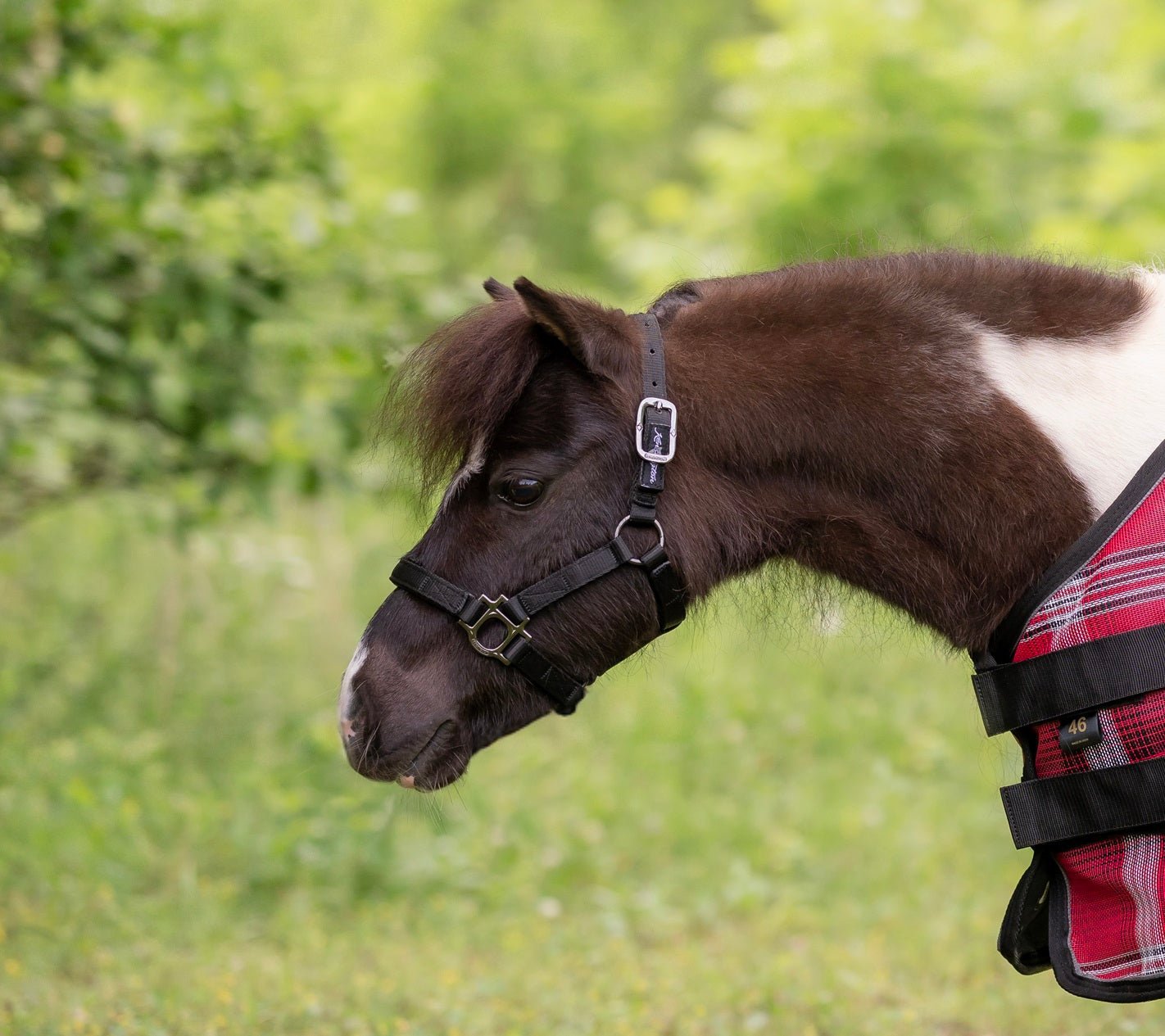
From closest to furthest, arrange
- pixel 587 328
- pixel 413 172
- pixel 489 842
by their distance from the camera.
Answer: pixel 587 328, pixel 489 842, pixel 413 172

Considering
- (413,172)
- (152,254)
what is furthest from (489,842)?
(413,172)

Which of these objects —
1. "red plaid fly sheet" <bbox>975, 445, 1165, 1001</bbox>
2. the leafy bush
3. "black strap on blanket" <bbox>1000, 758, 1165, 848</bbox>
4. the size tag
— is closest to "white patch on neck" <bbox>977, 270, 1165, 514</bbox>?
"red plaid fly sheet" <bbox>975, 445, 1165, 1001</bbox>

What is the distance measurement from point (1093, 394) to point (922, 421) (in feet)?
1.12

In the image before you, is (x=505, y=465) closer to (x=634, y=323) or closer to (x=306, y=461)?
(x=634, y=323)

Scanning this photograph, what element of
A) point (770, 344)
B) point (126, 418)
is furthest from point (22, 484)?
point (770, 344)

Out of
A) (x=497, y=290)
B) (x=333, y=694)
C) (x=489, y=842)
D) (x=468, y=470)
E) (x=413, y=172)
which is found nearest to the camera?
(x=468, y=470)

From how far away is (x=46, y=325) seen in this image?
4.57m

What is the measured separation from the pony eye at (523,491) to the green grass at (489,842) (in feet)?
2.06

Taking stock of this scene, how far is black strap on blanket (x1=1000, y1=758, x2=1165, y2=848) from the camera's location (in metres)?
2.22

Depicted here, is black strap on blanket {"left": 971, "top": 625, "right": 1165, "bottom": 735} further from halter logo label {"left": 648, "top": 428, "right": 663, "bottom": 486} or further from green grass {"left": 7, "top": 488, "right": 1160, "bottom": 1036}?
halter logo label {"left": 648, "top": 428, "right": 663, "bottom": 486}

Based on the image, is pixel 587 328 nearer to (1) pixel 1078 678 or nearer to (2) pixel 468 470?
(2) pixel 468 470

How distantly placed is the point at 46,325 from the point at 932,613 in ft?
11.6

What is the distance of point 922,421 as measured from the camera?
8.13 feet

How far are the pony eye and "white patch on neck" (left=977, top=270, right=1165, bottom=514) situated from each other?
0.95 meters
